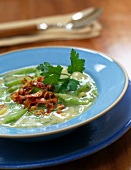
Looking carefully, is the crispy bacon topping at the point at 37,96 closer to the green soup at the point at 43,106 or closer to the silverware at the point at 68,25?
the green soup at the point at 43,106

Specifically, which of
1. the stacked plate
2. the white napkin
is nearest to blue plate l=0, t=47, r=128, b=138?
the stacked plate

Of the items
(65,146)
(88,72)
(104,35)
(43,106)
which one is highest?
(104,35)

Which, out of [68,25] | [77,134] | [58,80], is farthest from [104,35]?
[77,134]

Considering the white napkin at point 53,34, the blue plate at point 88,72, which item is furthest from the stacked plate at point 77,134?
the white napkin at point 53,34

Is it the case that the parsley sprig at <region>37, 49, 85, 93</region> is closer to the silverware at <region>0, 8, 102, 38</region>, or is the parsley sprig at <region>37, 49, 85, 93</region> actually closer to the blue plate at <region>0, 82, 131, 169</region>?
the blue plate at <region>0, 82, 131, 169</region>

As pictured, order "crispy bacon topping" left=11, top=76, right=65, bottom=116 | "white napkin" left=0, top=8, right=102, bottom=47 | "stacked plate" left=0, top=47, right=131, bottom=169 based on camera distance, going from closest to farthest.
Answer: "stacked plate" left=0, top=47, right=131, bottom=169
"crispy bacon topping" left=11, top=76, right=65, bottom=116
"white napkin" left=0, top=8, right=102, bottom=47

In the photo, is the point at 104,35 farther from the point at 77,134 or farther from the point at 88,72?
the point at 77,134
